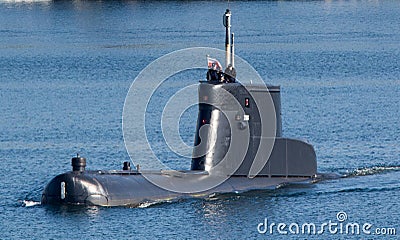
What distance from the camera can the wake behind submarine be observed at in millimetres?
44750

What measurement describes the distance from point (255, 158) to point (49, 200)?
9.05 meters

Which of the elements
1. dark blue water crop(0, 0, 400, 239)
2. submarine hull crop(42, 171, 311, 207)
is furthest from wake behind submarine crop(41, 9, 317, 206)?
dark blue water crop(0, 0, 400, 239)

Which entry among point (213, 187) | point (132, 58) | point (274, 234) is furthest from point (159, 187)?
point (132, 58)

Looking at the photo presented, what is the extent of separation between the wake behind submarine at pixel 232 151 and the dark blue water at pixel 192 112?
69 centimetres

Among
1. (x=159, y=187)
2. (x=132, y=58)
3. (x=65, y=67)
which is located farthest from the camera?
(x=132, y=58)

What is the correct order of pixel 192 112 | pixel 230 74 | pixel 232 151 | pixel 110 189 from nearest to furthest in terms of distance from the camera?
pixel 110 189 → pixel 230 74 → pixel 232 151 → pixel 192 112

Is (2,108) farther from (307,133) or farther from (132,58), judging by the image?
(132,58)

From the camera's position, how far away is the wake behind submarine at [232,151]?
147 feet

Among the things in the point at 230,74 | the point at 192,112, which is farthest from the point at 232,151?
the point at 192,112

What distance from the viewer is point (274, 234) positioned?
41.4m

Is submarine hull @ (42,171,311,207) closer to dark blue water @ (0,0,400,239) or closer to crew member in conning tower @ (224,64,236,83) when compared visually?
dark blue water @ (0,0,400,239)

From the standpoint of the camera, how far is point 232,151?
46344 millimetres

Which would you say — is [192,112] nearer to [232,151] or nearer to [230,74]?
[232,151]

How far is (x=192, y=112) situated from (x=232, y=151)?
2491 centimetres
